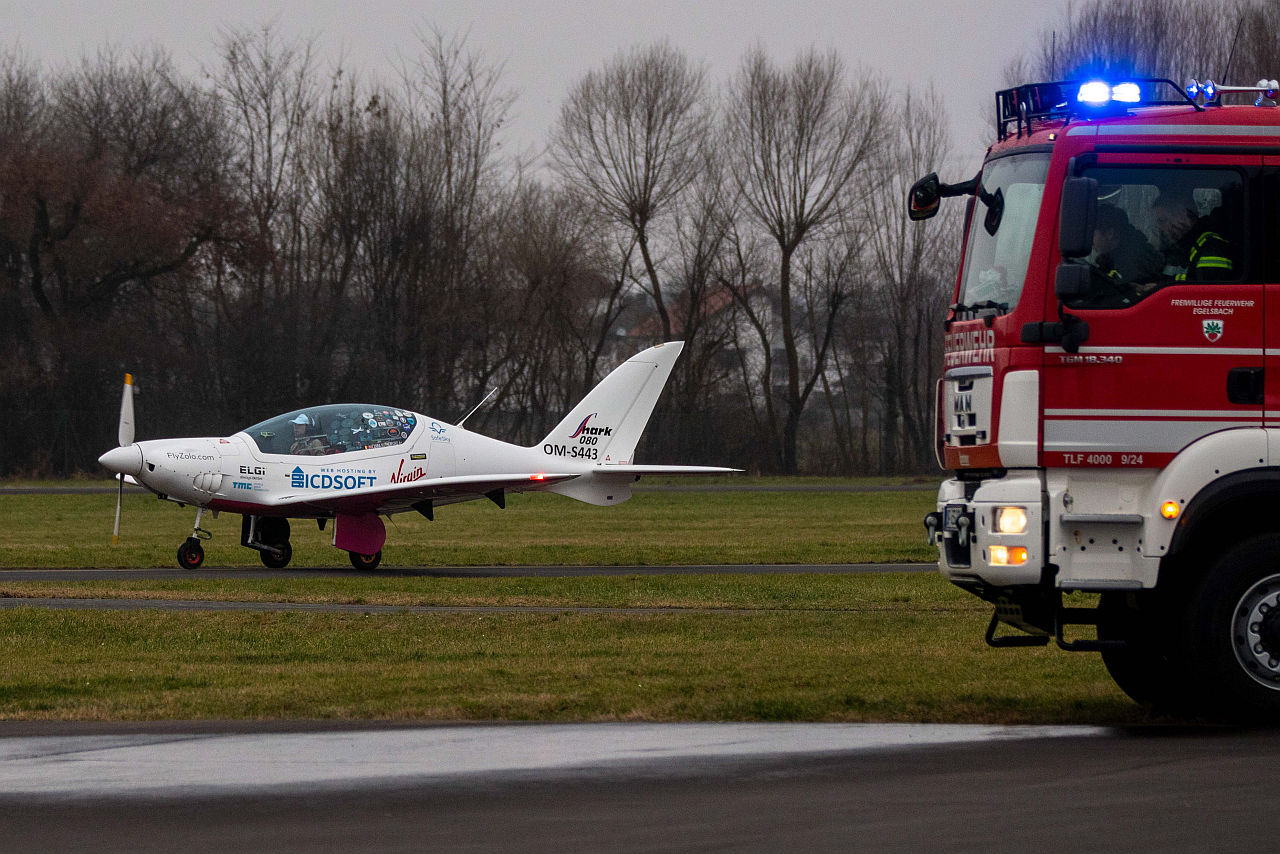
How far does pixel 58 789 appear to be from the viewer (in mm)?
6633

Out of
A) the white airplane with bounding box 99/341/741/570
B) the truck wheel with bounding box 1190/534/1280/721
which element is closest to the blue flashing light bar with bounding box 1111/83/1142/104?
the truck wheel with bounding box 1190/534/1280/721

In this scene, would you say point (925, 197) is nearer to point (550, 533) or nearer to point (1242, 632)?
point (1242, 632)

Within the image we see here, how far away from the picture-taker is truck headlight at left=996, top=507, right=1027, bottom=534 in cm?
823

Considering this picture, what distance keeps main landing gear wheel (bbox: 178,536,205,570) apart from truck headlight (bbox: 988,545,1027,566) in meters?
14.2

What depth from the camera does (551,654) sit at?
11.7 m

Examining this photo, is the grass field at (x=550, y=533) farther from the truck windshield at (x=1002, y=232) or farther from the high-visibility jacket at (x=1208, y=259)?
the high-visibility jacket at (x=1208, y=259)

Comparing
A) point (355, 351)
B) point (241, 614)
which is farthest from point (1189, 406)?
point (355, 351)

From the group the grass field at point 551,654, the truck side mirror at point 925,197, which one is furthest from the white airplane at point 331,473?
the truck side mirror at point 925,197

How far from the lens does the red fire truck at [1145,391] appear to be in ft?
26.5

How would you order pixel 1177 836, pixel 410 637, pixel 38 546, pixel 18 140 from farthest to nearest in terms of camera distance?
pixel 18 140, pixel 38 546, pixel 410 637, pixel 1177 836

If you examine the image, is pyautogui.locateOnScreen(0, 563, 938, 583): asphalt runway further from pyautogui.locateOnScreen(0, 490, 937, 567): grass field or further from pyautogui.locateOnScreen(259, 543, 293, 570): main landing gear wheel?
pyautogui.locateOnScreen(0, 490, 937, 567): grass field

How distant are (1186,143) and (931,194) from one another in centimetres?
157

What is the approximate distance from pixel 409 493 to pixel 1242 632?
13.6 meters

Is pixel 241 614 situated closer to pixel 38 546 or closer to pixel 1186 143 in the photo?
pixel 1186 143
